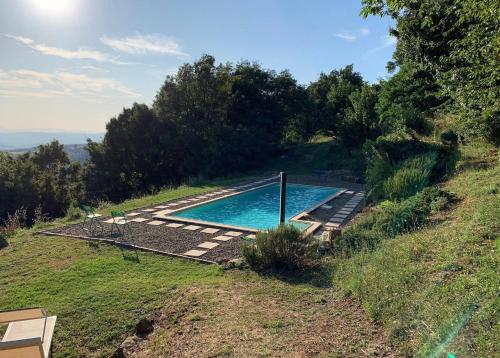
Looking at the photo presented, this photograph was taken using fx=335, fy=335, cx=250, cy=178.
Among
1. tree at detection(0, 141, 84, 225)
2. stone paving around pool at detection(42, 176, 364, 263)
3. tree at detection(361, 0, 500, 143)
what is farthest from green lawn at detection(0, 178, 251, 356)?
tree at detection(0, 141, 84, 225)

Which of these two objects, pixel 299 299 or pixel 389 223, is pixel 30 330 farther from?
pixel 389 223

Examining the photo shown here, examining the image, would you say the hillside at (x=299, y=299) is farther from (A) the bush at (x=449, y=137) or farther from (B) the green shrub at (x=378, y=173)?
(A) the bush at (x=449, y=137)

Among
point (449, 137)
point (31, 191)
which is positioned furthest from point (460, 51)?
point (31, 191)

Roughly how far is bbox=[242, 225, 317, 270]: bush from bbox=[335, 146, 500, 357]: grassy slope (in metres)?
0.68

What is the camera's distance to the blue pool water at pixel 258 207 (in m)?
10.9

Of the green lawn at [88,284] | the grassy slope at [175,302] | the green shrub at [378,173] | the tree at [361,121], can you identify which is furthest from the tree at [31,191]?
the tree at [361,121]

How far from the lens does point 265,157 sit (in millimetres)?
21078

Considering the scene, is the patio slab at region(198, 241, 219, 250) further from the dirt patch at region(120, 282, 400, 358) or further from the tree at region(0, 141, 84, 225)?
the tree at region(0, 141, 84, 225)

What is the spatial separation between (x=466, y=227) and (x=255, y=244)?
3364mm

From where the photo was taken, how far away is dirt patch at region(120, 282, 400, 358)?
10.3 ft

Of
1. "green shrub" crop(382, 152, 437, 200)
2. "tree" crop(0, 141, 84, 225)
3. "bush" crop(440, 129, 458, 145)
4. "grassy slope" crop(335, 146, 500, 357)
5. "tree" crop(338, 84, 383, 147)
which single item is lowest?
"tree" crop(0, 141, 84, 225)

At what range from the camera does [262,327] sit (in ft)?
12.2

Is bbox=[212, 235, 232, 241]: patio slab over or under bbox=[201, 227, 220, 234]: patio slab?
under

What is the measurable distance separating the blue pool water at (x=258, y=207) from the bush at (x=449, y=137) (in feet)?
14.9
